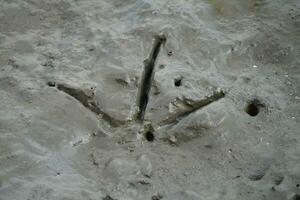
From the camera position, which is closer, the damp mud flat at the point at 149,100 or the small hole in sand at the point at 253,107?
the damp mud flat at the point at 149,100

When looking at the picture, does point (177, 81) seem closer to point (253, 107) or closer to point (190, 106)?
point (190, 106)

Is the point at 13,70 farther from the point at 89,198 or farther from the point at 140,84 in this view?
the point at 89,198

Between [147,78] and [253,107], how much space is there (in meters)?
0.86

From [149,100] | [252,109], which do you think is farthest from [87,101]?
[252,109]

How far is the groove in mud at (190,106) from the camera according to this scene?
3.62 m

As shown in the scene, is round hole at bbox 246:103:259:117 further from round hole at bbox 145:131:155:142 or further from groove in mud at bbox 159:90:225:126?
round hole at bbox 145:131:155:142

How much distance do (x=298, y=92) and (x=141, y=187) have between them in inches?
58.3

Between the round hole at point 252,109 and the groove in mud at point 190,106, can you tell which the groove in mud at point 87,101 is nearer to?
the groove in mud at point 190,106

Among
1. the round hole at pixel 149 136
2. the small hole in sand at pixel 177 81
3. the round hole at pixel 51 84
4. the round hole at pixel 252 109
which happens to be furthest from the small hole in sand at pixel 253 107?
the round hole at pixel 51 84

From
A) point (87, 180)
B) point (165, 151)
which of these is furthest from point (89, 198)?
point (165, 151)

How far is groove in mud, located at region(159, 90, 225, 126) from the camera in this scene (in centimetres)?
362

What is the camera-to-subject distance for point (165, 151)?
3.46m

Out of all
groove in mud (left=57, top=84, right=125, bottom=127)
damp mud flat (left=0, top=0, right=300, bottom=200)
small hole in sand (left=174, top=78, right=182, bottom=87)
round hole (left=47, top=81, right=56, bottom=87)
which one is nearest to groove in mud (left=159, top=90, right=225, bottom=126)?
damp mud flat (left=0, top=0, right=300, bottom=200)

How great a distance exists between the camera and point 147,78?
387cm
